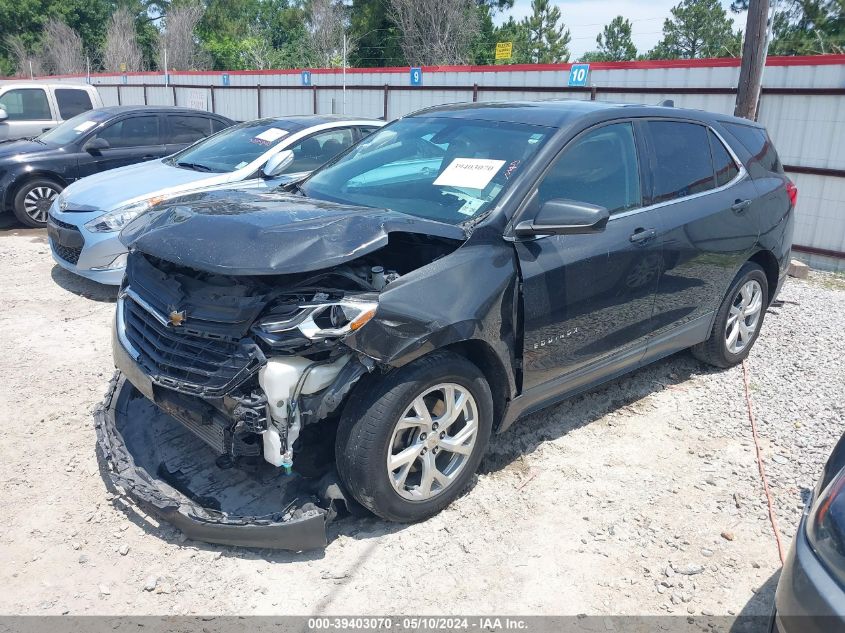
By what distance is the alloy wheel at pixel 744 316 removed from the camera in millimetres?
5113

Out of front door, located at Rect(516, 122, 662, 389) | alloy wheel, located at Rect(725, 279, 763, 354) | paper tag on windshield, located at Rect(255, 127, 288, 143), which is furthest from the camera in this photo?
paper tag on windshield, located at Rect(255, 127, 288, 143)

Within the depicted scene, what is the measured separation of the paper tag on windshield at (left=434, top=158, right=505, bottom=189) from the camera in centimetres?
368

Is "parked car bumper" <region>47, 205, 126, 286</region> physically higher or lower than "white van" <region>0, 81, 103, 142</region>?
lower

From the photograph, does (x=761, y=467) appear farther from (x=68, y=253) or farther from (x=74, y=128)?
(x=74, y=128)

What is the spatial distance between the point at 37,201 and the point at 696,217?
836cm

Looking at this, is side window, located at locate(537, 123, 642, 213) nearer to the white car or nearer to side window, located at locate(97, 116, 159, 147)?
the white car

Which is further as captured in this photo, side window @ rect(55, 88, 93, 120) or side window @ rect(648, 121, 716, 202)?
side window @ rect(55, 88, 93, 120)

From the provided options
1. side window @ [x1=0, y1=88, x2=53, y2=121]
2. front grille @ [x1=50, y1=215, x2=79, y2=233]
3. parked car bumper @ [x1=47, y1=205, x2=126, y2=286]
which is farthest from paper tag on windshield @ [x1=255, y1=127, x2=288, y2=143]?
side window @ [x1=0, y1=88, x2=53, y2=121]

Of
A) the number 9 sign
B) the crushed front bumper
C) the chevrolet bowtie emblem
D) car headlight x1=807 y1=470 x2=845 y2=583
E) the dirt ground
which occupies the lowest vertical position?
the dirt ground

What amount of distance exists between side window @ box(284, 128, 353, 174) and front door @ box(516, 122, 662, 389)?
4080mm

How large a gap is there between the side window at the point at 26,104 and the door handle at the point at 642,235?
11.3 meters

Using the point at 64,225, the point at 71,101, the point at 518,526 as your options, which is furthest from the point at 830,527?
the point at 71,101

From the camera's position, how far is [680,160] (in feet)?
14.6

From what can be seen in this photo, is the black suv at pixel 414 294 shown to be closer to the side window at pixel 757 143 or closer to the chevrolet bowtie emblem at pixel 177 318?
the chevrolet bowtie emblem at pixel 177 318
